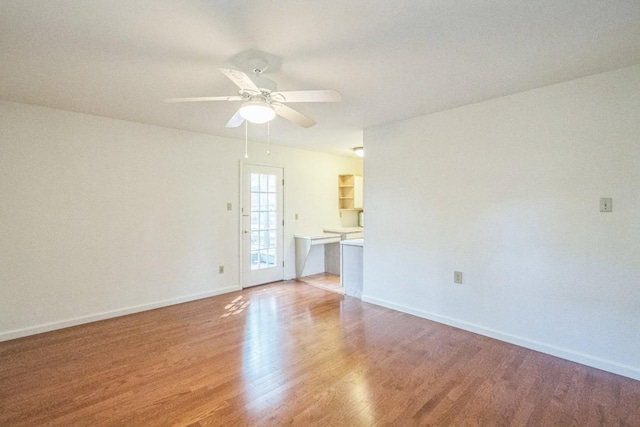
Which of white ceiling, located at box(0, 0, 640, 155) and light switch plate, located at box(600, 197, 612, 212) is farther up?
white ceiling, located at box(0, 0, 640, 155)

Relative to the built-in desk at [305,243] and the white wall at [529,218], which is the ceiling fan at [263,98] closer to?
the white wall at [529,218]

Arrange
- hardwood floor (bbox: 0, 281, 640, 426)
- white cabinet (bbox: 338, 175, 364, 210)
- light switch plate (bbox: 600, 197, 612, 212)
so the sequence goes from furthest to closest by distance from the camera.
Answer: white cabinet (bbox: 338, 175, 364, 210), light switch plate (bbox: 600, 197, 612, 212), hardwood floor (bbox: 0, 281, 640, 426)

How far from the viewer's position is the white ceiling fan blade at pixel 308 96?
1918mm

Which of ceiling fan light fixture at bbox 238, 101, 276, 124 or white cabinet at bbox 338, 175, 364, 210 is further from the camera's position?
white cabinet at bbox 338, 175, 364, 210

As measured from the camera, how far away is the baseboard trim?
89.3 inches

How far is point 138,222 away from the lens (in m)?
3.62

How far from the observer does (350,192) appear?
597 centimetres

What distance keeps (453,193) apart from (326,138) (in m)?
2.00

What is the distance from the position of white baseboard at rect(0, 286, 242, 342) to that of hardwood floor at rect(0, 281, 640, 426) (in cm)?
10

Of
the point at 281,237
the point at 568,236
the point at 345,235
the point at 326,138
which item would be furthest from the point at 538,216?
the point at 281,237

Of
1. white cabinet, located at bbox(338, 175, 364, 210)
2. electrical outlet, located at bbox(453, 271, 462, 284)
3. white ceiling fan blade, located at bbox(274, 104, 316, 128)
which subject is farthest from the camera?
white cabinet, located at bbox(338, 175, 364, 210)

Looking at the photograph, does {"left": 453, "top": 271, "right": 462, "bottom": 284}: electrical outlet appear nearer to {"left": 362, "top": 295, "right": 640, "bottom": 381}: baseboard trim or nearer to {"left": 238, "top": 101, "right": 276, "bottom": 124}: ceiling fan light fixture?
{"left": 362, "top": 295, "right": 640, "bottom": 381}: baseboard trim

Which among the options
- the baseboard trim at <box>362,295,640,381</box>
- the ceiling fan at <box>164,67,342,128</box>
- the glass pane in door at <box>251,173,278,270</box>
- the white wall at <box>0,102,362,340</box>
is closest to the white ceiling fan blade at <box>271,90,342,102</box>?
the ceiling fan at <box>164,67,342,128</box>

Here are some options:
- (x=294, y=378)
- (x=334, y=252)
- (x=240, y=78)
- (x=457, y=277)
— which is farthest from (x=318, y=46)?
(x=334, y=252)
